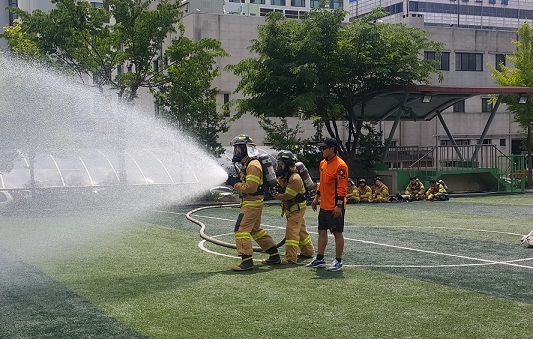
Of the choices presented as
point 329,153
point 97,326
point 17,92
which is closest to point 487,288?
point 329,153

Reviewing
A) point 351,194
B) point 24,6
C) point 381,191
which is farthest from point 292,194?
point 24,6

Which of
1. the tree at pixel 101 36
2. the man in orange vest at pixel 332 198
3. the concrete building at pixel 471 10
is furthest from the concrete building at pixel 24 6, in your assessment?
the man in orange vest at pixel 332 198

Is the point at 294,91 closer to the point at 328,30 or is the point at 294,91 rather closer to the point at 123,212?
the point at 328,30

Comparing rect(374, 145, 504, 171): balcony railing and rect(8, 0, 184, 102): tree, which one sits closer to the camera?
rect(8, 0, 184, 102): tree

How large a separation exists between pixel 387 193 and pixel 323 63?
6340 millimetres

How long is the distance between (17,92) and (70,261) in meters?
10.0

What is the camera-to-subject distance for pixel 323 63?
32.6 m

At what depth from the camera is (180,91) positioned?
1186 inches

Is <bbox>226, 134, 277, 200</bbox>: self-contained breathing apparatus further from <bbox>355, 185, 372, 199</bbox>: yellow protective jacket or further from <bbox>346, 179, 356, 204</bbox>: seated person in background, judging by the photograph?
<bbox>355, 185, 372, 199</bbox>: yellow protective jacket

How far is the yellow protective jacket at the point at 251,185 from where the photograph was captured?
12000mm

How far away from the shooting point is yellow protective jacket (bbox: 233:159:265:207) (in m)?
12.0

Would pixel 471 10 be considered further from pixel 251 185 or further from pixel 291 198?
pixel 251 185

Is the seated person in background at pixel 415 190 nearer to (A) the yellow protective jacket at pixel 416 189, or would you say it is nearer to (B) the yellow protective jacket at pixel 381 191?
(A) the yellow protective jacket at pixel 416 189

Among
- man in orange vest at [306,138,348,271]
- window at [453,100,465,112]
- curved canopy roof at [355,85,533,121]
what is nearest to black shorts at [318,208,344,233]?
man in orange vest at [306,138,348,271]
